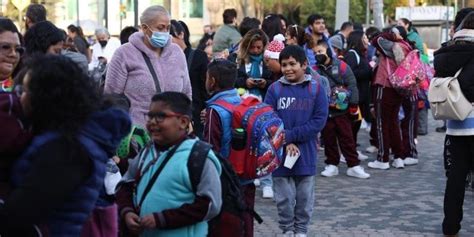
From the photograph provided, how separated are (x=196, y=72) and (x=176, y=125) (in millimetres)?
4186

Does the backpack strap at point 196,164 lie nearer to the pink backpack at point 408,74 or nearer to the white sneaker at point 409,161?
the pink backpack at point 408,74

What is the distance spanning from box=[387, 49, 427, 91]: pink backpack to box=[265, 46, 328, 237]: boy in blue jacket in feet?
13.2

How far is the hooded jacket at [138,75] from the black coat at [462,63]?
231cm

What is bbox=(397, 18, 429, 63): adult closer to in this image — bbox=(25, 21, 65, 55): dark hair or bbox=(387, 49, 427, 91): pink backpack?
bbox=(387, 49, 427, 91): pink backpack

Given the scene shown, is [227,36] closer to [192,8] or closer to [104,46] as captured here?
[104,46]

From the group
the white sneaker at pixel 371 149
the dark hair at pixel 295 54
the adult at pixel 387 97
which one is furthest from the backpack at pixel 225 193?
the white sneaker at pixel 371 149

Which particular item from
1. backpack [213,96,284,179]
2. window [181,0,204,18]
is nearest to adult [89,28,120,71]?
backpack [213,96,284,179]

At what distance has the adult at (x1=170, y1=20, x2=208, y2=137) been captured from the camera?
8.21 metres

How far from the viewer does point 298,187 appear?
698cm

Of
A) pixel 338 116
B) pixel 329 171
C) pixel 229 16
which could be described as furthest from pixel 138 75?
pixel 229 16

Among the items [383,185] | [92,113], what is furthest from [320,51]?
[92,113]

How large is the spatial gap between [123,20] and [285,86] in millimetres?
16491

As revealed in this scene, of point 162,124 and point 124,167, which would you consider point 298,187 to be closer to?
point 124,167

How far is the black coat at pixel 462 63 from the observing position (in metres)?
7.02
